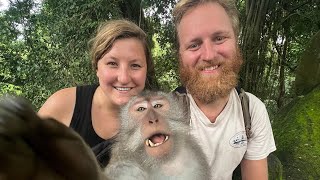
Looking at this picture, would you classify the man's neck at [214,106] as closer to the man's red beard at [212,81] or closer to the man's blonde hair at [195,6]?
the man's red beard at [212,81]

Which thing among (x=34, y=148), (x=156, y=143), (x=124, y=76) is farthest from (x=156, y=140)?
(x=34, y=148)

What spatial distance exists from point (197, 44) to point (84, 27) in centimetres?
346

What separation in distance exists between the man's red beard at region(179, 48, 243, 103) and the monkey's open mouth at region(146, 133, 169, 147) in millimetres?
345

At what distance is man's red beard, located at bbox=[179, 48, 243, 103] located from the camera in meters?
1.93

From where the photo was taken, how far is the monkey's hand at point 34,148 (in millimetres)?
626

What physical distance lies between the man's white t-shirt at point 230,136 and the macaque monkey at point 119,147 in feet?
0.25

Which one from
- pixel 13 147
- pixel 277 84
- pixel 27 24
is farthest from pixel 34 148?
pixel 277 84

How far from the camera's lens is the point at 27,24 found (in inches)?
230

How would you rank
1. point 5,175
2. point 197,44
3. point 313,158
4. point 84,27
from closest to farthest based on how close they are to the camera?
point 5,175 → point 197,44 → point 313,158 → point 84,27

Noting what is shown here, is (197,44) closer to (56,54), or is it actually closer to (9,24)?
(56,54)

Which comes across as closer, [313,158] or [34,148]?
[34,148]

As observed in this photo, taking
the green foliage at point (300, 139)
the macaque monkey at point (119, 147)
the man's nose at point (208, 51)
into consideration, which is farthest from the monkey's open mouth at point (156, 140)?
the green foliage at point (300, 139)

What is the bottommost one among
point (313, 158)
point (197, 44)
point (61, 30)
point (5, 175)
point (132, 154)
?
point (313, 158)

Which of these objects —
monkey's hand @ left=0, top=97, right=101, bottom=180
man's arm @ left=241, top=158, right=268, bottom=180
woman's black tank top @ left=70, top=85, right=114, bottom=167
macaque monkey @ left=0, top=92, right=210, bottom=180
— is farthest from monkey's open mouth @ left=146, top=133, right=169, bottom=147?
monkey's hand @ left=0, top=97, right=101, bottom=180
